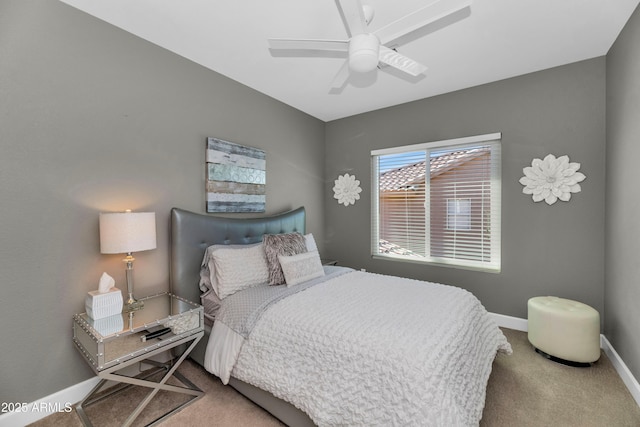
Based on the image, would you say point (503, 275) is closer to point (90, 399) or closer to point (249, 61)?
point (249, 61)

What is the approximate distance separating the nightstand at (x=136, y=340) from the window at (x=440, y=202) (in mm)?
2672

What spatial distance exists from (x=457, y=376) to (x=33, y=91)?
297 centimetres

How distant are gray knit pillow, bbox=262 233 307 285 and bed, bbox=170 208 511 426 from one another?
0.01 metres

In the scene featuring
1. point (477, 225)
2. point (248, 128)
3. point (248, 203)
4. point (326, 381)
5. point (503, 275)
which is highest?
point (248, 128)

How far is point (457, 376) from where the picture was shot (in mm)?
1427

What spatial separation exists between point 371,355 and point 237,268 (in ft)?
4.43

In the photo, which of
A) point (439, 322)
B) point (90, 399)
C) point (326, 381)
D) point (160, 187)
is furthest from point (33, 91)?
point (439, 322)

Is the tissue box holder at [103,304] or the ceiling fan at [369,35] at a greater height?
the ceiling fan at [369,35]

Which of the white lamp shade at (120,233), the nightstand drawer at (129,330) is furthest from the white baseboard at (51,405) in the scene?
the white lamp shade at (120,233)

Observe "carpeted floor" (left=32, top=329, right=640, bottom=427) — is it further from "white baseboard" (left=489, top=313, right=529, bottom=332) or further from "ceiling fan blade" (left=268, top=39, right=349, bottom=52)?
"ceiling fan blade" (left=268, top=39, right=349, bottom=52)

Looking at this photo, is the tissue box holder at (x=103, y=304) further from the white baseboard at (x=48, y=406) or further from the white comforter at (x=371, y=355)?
the white comforter at (x=371, y=355)

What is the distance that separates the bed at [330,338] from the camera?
52.1 inches

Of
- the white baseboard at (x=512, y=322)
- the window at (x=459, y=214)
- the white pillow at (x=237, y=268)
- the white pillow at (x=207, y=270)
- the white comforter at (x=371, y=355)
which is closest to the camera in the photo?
the white comforter at (x=371, y=355)

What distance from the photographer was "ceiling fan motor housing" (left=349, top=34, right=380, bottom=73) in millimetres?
1584
